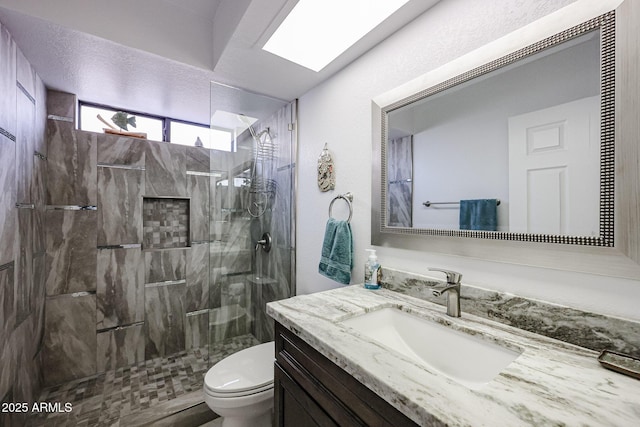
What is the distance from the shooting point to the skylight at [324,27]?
47.1 inches

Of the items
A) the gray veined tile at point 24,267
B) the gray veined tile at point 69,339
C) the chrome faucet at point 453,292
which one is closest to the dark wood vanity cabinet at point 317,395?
the chrome faucet at point 453,292

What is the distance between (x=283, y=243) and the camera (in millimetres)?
2162

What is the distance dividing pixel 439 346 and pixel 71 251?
271 centimetres

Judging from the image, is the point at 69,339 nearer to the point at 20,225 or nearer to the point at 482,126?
the point at 20,225

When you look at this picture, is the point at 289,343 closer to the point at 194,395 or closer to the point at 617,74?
the point at 617,74

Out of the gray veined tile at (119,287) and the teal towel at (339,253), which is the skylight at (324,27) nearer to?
the teal towel at (339,253)

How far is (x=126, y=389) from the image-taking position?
198 centimetres

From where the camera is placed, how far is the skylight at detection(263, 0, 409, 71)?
47.1 inches

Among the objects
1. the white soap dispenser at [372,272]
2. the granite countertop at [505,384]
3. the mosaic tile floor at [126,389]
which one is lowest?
the mosaic tile floor at [126,389]

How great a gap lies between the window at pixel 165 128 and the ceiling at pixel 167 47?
224 millimetres

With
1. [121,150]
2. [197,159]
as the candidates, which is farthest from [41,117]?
[197,159]

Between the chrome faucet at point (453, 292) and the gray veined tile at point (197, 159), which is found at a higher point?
the gray veined tile at point (197, 159)

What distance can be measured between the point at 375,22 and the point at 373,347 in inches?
54.7

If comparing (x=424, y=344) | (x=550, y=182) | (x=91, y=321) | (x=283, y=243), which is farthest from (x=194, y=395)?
(x=550, y=182)
